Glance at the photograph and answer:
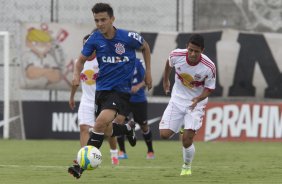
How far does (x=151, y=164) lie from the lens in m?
13.7

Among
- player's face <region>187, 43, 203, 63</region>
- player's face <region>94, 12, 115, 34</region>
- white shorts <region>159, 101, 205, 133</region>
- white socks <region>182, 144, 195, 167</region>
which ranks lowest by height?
white socks <region>182, 144, 195, 167</region>

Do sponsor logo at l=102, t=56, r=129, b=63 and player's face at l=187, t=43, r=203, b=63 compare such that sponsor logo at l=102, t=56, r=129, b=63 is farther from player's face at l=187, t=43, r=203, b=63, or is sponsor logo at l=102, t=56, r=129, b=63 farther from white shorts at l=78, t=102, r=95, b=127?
white shorts at l=78, t=102, r=95, b=127

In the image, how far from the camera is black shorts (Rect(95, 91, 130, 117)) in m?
11.0

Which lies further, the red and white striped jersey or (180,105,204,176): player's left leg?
the red and white striped jersey

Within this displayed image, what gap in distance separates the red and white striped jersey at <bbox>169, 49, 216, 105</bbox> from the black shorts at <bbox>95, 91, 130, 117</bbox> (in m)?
1.13

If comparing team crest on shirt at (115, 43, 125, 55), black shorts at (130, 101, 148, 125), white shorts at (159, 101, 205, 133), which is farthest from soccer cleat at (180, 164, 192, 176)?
black shorts at (130, 101, 148, 125)

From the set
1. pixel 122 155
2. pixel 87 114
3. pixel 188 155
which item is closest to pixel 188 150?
pixel 188 155

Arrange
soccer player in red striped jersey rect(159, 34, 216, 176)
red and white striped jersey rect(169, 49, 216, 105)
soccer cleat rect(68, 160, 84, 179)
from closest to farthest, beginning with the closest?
soccer cleat rect(68, 160, 84, 179) < soccer player in red striped jersey rect(159, 34, 216, 176) < red and white striped jersey rect(169, 49, 216, 105)

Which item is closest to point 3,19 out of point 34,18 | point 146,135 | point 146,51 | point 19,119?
point 34,18

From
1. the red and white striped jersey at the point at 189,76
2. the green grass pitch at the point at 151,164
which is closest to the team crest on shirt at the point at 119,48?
the red and white striped jersey at the point at 189,76

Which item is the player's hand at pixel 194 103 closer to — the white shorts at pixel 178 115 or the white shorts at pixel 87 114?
the white shorts at pixel 178 115

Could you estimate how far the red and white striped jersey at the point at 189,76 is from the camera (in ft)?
39.1

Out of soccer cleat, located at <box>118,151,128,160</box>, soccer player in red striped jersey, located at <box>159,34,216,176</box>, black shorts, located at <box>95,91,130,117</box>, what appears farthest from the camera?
soccer cleat, located at <box>118,151,128,160</box>

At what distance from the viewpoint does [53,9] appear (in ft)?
76.1
